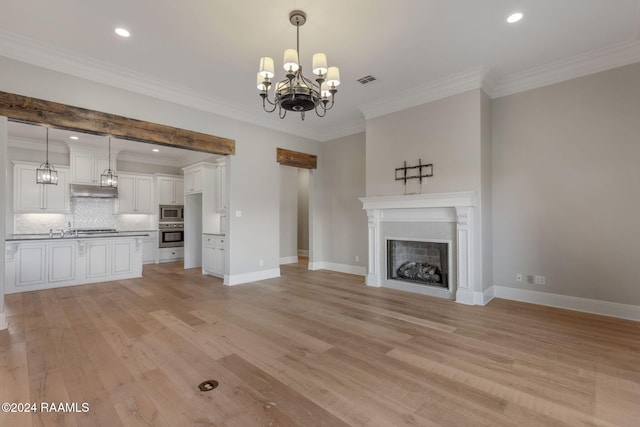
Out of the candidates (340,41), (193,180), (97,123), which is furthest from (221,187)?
(340,41)

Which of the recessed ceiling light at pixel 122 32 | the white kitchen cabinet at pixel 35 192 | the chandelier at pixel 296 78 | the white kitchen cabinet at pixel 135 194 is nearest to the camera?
the chandelier at pixel 296 78

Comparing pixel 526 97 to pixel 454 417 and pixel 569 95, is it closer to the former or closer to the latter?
pixel 569 95

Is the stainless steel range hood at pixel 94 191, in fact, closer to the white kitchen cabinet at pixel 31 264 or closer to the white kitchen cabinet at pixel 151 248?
the white kitchen cabinet at pixel 151 248

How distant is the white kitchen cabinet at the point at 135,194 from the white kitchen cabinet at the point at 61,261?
2.51 m

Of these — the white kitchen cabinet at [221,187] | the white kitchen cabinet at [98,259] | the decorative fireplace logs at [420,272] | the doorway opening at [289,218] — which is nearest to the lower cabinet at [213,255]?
the white kitchen cabinet at [221,187]

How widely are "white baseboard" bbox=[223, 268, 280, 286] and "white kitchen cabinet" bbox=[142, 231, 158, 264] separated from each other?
413 centimetres

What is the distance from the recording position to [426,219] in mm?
4746

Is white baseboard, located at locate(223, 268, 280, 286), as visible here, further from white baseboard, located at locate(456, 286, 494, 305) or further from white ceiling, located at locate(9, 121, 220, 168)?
white baseboard, located at locate(456, 286, 494, 305)

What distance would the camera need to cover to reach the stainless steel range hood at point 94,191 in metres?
7.00

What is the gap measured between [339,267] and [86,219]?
21.8 feet

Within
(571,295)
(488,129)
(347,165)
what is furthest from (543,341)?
(347,165)

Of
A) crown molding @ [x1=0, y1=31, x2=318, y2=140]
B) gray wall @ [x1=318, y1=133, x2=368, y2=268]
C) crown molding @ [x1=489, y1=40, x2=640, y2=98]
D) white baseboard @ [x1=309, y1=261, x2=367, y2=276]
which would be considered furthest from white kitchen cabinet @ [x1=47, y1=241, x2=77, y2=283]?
crown molding @ [x1=489, y1=40, x2=640, y2=98]

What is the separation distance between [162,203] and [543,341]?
29.6 feet

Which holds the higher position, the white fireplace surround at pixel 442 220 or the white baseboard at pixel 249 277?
the white fireplace surround at pixel 442 220
